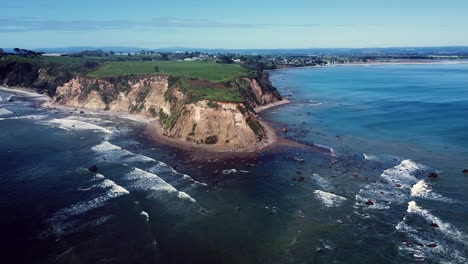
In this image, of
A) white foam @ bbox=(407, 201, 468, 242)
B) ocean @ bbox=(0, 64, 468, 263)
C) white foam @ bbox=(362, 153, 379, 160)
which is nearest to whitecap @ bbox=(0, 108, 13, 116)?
ocean @ bbox=(0, 64, 468, 263)

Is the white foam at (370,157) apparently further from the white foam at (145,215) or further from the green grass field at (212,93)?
the white foam at (145,215)

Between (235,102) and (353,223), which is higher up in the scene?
(235,102)

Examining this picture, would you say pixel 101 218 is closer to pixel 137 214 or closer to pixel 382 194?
pixel 137 214

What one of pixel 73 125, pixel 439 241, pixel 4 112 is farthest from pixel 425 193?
pixel 4 112

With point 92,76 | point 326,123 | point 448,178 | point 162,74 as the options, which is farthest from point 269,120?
point 92,76

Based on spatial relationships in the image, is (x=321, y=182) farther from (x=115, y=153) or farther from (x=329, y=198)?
(x=115, y=153)

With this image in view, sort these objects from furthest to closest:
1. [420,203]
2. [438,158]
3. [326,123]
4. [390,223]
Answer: [326,123] < [438,158] < [420,203] < [390,223]

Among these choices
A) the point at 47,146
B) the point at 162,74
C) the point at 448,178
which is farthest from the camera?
the point at 162,74
